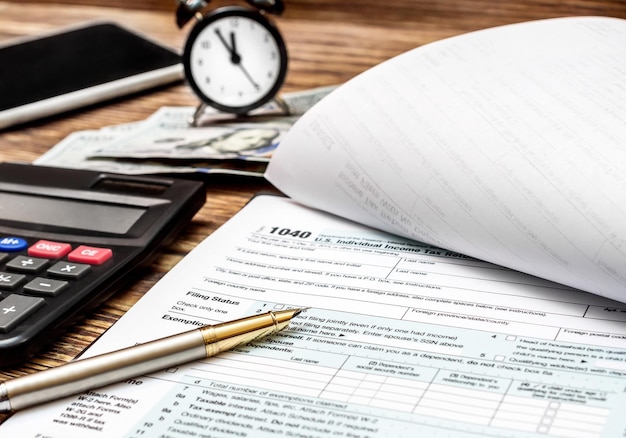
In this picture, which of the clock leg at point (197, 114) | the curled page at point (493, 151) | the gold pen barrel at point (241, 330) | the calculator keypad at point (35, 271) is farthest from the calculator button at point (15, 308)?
the clock leg at point (197, 114)

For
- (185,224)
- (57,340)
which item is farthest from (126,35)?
(57,340)

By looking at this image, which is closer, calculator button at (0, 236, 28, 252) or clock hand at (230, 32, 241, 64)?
calculator button at (0, 236, 28, 252)

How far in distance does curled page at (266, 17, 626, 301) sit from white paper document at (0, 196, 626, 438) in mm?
28

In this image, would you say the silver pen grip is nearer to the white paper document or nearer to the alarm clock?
the white paper document

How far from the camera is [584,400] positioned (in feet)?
Result: 1.43

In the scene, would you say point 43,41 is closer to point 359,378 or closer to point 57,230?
point 57,230

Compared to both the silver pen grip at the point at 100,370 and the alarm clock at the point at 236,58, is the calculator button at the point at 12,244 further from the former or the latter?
the alarm clock at the point at 236,58

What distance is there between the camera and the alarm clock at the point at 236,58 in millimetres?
833

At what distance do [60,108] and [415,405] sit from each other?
0.59 m

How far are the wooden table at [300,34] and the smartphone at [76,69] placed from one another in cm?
2

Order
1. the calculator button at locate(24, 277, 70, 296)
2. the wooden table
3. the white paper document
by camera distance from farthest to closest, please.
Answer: the wooden table
the calculator button at locate(24, 277, 70, 296)
the white paper document

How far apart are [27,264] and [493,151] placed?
0.97 ft

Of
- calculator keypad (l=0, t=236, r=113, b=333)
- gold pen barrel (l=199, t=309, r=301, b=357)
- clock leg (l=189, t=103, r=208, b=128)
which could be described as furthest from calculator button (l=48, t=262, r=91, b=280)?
clock leg (l=189, t=103, r=208, b=128)

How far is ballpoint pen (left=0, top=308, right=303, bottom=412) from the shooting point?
0.46 meters
